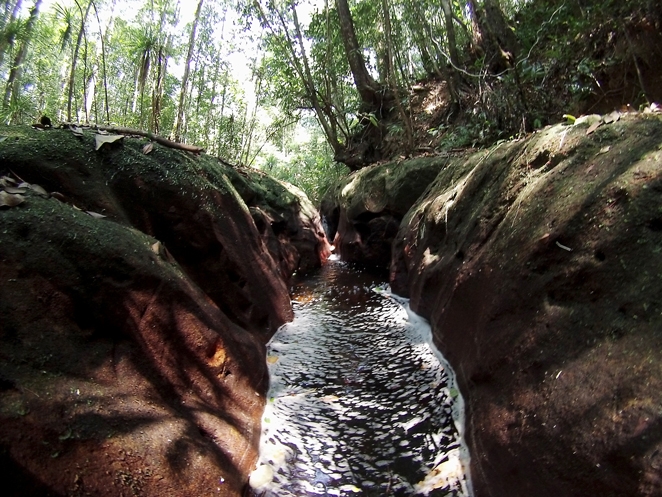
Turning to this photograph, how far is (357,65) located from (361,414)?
1350 centimetres

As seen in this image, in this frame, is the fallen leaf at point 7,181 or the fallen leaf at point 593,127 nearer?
the fallen leaf at point 7,181

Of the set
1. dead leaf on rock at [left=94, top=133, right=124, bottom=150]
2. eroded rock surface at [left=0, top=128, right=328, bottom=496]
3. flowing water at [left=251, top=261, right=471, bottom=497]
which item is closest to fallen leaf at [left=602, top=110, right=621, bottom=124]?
flowing water at [left=251, top=261, right=471, bottom=497]

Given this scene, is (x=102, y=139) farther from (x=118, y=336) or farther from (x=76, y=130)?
(x=118, y=336)

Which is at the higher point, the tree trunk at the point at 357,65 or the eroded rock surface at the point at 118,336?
the tree trunk at the point at 357,65

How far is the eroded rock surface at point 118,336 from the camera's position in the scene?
2.06m

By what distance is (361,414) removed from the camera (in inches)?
149

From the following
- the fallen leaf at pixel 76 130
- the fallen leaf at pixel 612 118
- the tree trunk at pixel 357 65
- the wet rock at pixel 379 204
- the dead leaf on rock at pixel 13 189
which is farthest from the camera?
the tree trunk at pixel 357 65

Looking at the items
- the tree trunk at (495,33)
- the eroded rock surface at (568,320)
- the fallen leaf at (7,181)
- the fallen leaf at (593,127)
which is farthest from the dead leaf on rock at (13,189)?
the tree trunk at (495,33)

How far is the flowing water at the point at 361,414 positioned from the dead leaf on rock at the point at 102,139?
2878 mm

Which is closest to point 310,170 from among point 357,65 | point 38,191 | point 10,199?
point 357,65

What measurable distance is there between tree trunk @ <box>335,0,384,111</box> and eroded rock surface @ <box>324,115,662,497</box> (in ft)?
35.2

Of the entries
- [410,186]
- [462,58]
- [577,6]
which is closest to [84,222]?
[410,186]

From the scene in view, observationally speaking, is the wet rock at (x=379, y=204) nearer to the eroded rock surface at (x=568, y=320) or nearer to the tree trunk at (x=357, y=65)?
the eroded rock surface at (x=568, y=320)

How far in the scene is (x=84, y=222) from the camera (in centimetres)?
301
